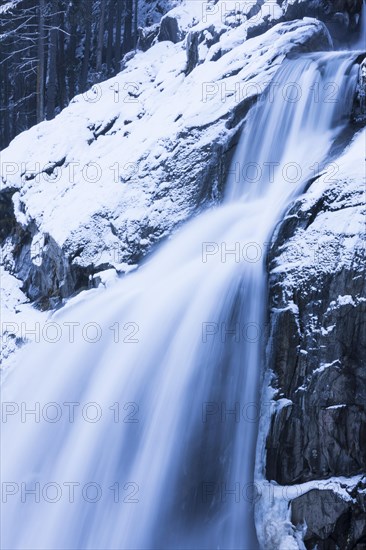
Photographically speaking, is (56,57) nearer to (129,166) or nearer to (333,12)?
(333,12)

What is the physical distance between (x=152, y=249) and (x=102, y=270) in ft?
2.84

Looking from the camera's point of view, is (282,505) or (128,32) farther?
(128,32)

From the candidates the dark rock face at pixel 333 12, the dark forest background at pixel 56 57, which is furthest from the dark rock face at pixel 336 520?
the dark forest background at pixel 56 57

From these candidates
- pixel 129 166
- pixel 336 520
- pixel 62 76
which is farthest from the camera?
pixel 62 76

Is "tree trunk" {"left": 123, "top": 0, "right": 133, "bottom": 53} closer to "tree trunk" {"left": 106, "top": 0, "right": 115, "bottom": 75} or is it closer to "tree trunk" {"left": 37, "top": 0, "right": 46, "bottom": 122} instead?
"tree trunk" {"left": 106, "top": 0, "right": 115, "bottom": 75}

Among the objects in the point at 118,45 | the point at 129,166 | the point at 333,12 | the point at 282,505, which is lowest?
the point at 282,505

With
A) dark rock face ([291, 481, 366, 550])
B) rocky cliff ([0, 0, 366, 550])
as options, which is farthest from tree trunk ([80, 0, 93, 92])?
dark rock face ([291, 481, 366, 550])

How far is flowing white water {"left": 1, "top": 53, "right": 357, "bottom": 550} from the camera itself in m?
6.65

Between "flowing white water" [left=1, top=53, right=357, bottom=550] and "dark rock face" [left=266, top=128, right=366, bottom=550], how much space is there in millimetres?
413

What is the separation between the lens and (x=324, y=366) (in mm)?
6223

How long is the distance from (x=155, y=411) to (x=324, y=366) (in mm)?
2015

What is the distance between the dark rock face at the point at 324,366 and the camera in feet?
19.4

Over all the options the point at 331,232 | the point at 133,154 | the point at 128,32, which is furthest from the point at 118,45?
A: the point at 331,232

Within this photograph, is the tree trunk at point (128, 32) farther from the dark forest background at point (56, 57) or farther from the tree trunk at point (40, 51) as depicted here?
the tree trunk at point (40, 51)
